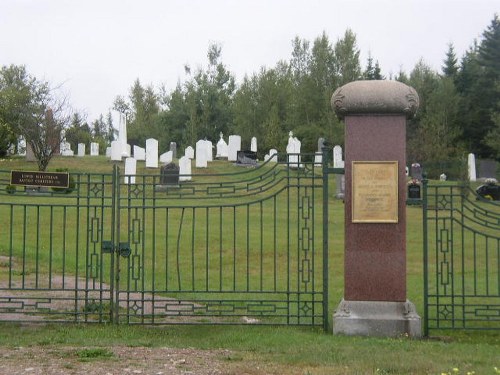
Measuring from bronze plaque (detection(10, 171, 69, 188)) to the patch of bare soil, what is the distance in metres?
2.34

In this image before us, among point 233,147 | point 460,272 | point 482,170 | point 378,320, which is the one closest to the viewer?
point 378,320

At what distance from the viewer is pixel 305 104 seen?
50.4 meters

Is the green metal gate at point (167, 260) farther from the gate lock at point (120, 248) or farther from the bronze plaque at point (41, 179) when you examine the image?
the bronze plaque at point (41, 179)

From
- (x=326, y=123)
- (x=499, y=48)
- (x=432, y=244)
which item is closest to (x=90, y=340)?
(x=432, y=244)

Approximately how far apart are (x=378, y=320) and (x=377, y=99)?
2.66 metres

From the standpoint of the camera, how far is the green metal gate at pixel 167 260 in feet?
27.3

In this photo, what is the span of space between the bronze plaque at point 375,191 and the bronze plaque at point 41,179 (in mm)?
3733

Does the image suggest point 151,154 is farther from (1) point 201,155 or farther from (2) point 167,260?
(2) point 167,260

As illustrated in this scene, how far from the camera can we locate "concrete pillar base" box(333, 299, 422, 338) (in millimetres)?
7742

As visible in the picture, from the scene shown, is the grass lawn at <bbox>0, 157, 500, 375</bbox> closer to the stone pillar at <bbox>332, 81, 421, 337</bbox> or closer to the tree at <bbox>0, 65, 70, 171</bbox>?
the stone pillar at <bbox>332, 81, 421, 337</bbox>

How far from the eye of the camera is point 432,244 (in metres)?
16.3

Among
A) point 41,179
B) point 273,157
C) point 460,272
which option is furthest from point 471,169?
point 41,179

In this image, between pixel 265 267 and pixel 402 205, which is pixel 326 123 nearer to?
pixel 265 267

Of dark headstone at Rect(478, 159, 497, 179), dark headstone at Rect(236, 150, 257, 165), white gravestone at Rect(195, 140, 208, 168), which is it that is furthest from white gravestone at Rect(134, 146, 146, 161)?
Result: dark headstone at Rect(478, 159, 497, 179)
